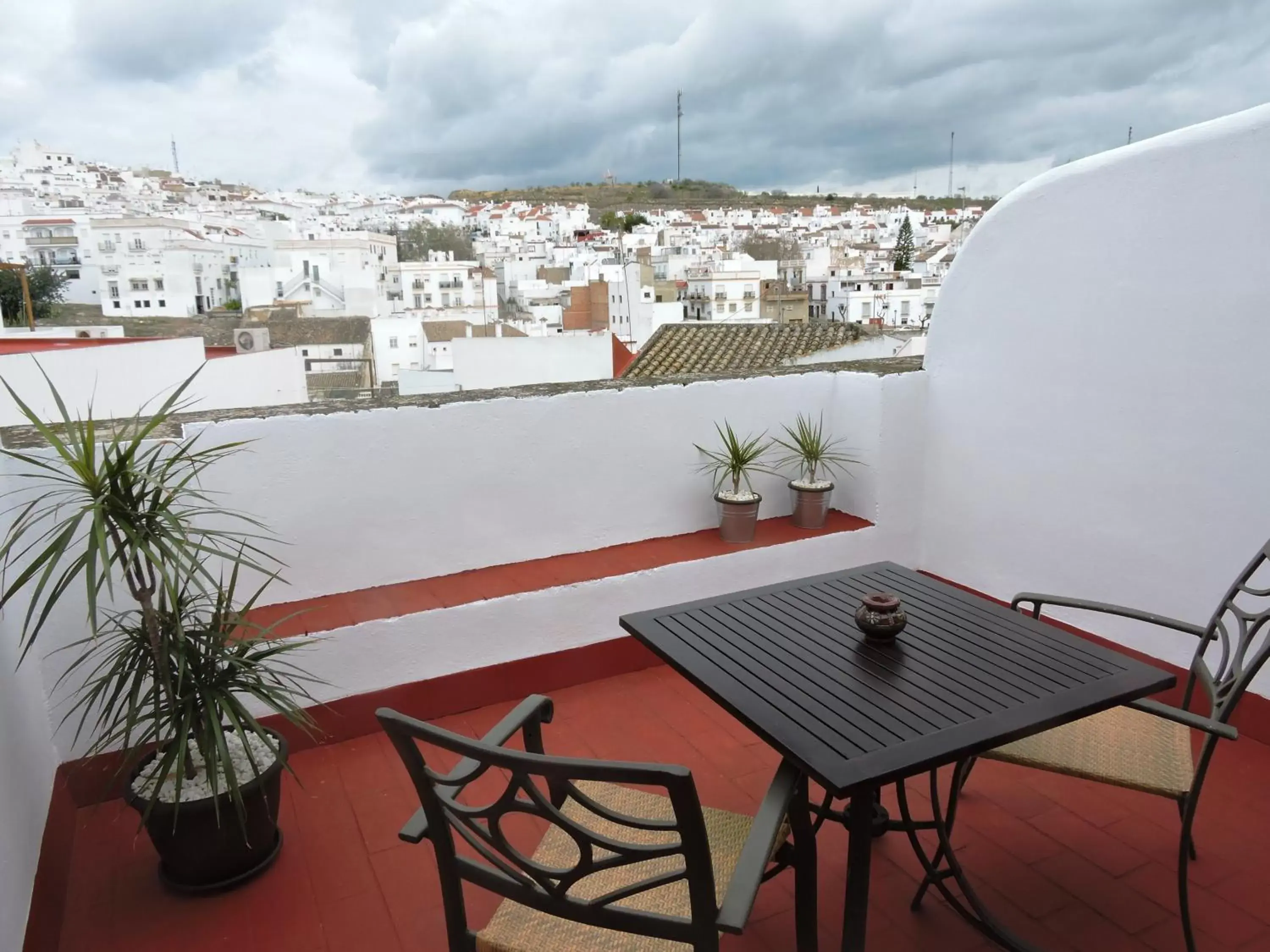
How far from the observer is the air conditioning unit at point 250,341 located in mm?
12598

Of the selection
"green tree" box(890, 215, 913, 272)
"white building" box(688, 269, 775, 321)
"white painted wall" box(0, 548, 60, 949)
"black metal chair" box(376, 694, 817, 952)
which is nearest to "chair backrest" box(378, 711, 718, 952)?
"black metal chair" box(376, 694, 817, 952)

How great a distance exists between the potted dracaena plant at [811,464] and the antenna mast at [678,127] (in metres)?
32.6

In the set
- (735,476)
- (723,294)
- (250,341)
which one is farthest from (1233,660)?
(723,294)

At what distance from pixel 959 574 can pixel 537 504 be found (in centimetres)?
203

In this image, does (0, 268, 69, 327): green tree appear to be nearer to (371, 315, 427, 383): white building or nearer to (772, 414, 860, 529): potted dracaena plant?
(371, 315, 427, 383): white building

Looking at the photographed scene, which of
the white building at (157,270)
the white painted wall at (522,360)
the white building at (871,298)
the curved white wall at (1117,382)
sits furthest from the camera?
the white building at (871,298)

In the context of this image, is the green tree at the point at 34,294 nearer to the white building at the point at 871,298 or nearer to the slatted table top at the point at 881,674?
the slatted table top at the point at 881,674

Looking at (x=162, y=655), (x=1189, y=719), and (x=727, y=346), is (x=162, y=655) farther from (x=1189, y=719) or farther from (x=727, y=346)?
(x=727, y=346)

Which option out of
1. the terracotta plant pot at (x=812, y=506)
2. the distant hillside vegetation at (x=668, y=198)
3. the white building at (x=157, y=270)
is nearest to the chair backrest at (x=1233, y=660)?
the terracotta plant pot at (x=812, y=506)

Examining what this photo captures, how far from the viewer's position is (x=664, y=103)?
34562 mm

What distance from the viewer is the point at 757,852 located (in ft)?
4.17

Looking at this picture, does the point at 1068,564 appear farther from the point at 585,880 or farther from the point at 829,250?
the point at 829,250

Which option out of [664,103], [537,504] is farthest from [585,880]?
[664,103]

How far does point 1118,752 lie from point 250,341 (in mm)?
13421
